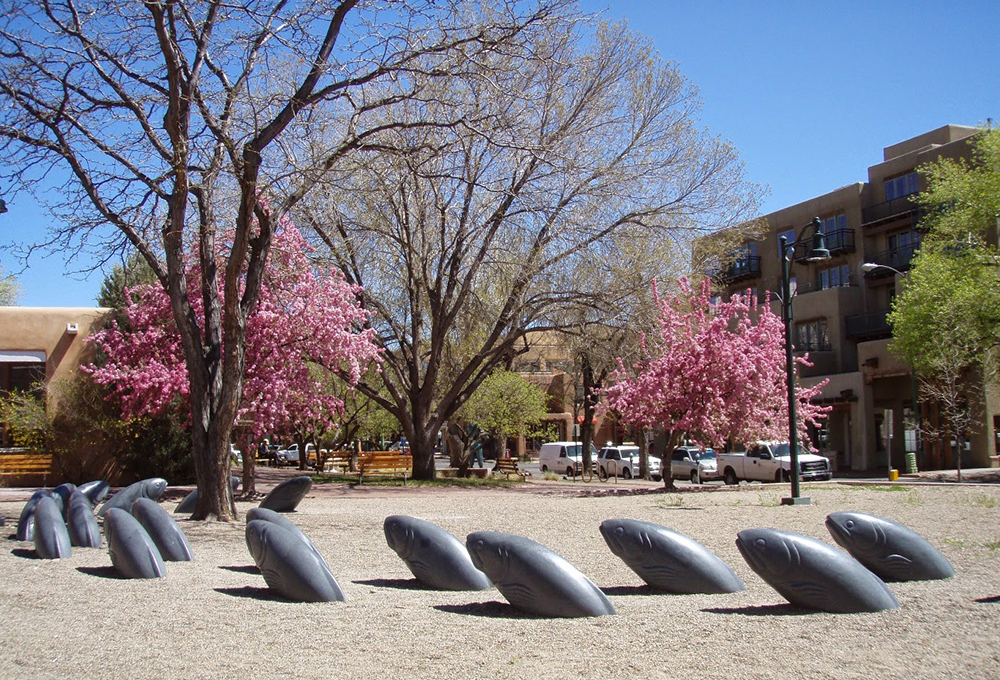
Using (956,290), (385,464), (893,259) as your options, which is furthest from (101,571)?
(893,259)

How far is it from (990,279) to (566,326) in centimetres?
1433

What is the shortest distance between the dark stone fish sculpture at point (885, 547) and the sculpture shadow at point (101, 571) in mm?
6981

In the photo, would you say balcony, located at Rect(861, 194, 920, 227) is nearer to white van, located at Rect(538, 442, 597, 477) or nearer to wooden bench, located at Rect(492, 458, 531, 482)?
white van, located at Rect(538, 442, 597, 477)

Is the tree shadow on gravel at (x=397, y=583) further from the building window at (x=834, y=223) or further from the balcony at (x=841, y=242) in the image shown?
the building window at (x=834, y=223)

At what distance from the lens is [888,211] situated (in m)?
43.1

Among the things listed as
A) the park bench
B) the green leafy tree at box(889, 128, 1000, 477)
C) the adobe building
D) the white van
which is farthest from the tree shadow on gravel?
the white van

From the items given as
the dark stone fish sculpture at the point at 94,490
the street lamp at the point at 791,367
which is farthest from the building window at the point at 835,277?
the dark stone fish sculpture at the point at 94,490


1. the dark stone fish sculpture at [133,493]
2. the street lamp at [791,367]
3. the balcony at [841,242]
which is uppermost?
the balcony at [841,242]

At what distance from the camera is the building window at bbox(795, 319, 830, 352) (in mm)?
45219

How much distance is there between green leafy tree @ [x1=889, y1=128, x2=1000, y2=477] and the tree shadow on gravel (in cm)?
2429

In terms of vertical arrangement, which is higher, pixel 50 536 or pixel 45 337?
pixel 45 337

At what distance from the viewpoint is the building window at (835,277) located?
45812mm

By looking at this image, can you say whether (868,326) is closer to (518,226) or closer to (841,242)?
(841,242)

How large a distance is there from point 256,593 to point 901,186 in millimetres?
41807
